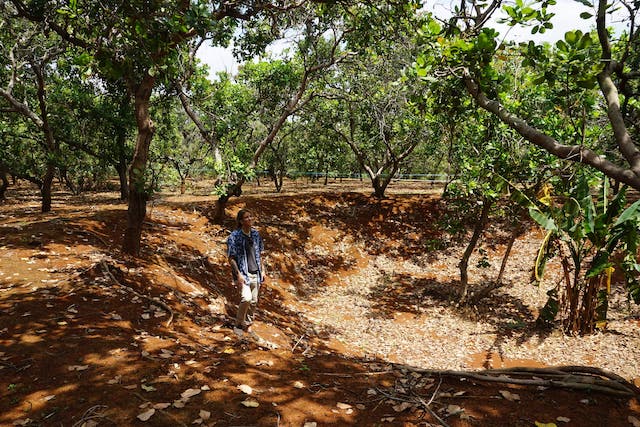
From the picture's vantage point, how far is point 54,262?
771cm

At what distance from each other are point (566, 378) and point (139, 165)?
26.3ft

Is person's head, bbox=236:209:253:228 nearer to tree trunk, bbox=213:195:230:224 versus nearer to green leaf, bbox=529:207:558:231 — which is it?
green leaf, bbox=529:207:558:231

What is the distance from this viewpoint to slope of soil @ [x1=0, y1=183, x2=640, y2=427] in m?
3.67

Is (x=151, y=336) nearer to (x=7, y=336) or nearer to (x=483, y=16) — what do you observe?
(x=7, y=336)

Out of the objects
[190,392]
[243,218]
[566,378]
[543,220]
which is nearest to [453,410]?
[566,378]

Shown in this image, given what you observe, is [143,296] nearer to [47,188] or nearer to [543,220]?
[543,220]

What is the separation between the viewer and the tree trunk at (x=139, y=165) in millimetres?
7527

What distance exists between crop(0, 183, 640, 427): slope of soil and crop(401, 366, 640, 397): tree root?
0.03 m

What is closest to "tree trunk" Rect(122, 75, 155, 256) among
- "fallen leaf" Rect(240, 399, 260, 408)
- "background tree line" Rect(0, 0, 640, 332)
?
"background tree line" Rect(0, 0, 640, 332)

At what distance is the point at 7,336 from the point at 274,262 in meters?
8.75

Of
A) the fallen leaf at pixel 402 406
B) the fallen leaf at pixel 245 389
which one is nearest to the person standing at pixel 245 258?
the fallen leaf at pixel 245 389

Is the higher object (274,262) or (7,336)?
(7,336)

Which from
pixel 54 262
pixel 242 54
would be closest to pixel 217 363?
pixel 54 262

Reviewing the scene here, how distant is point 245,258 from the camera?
6.21 m
